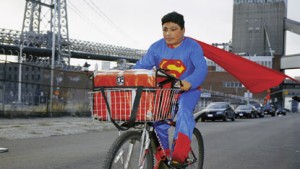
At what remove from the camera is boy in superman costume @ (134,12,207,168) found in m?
3.99

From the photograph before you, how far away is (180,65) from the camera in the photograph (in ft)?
13.5

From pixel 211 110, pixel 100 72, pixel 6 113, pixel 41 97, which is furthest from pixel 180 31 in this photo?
pixel 211 110

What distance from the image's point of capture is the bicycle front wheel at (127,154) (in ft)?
11.1

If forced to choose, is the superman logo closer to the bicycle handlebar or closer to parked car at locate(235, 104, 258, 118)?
the bicycle handlebar

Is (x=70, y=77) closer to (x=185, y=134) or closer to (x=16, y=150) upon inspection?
(x=16, y=150)

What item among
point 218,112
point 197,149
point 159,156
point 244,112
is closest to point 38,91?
point 218,112

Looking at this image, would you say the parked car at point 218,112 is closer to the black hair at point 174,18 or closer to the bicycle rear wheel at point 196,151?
the bicycle rear wheel at point 196,151

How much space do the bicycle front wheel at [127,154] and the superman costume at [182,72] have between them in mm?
296

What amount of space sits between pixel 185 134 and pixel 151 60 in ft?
2.59

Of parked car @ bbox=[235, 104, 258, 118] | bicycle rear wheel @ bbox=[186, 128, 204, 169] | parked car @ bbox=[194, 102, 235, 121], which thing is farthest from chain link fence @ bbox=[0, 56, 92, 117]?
parked car @ bbox=[235, 104, 258, 118]

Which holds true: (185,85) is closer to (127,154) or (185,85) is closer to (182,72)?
(182,72)

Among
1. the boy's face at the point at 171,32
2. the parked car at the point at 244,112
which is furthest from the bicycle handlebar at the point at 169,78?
the parked car at the point at 244,112

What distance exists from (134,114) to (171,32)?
42.4 inches

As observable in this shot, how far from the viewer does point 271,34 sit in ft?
385
